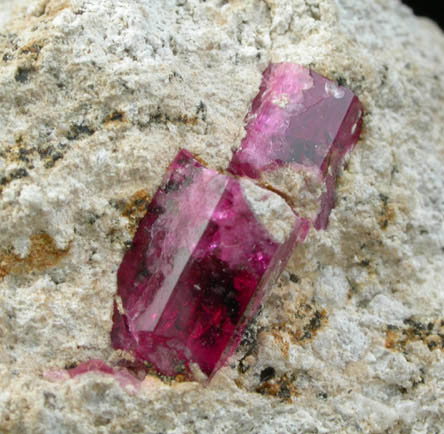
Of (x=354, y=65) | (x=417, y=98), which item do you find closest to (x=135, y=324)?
(x=354, y=65)

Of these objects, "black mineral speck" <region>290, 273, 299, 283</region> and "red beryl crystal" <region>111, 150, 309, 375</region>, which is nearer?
"red beryl crystal" <region>111, 150, 309, 375</region>

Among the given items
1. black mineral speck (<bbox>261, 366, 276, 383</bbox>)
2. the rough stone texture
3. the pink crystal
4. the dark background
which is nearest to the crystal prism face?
the rough stone texture

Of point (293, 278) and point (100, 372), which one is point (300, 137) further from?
point (100, 372)

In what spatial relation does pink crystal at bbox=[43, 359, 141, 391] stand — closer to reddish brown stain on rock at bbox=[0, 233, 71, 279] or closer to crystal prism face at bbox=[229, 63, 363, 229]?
reddish brown stain on rock at bbox=[0, 233, 71, 279]

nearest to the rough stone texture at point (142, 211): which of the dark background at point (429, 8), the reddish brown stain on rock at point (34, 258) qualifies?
the reddish brown stain on rock at point (34, 258)

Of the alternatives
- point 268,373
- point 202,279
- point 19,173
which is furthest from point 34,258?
point 268,373

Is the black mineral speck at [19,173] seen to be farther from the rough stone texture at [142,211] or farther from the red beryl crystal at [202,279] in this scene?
the red beryl crystal at [202,279]
